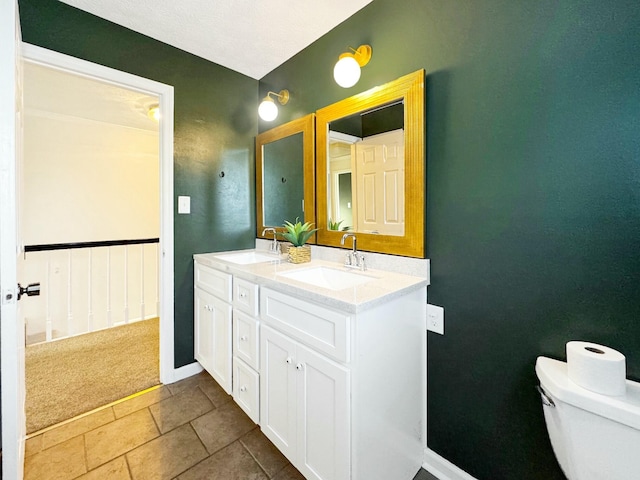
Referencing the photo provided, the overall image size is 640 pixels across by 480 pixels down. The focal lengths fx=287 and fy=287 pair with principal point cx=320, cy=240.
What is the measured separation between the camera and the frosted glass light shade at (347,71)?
4.85 feet

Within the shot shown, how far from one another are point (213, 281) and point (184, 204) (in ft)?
2.09

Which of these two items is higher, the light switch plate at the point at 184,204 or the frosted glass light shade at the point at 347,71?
the frosted glass light shade at the point at 347,71


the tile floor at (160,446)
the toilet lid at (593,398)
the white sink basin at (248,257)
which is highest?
the white sink basin at (248,257)

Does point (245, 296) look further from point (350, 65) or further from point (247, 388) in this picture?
point (350, 65)

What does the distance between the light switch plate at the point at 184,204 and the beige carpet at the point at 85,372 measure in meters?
1.23

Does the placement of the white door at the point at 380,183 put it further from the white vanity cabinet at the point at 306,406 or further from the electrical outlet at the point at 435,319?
the white vanity cabinet at the point at 306,406

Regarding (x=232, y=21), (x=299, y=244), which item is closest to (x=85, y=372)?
(x=299, y=244)

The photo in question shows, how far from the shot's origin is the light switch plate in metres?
2.05

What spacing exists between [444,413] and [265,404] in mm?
832

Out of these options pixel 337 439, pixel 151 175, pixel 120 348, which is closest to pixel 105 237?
pixel 151 175

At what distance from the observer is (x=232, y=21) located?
A: 1.71 meters

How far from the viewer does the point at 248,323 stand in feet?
4.89

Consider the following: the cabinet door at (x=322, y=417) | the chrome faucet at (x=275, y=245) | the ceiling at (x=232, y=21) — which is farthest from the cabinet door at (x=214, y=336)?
the ceiling at (x=232, y=21)

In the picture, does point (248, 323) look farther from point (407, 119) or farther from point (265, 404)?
point (407, 119)
